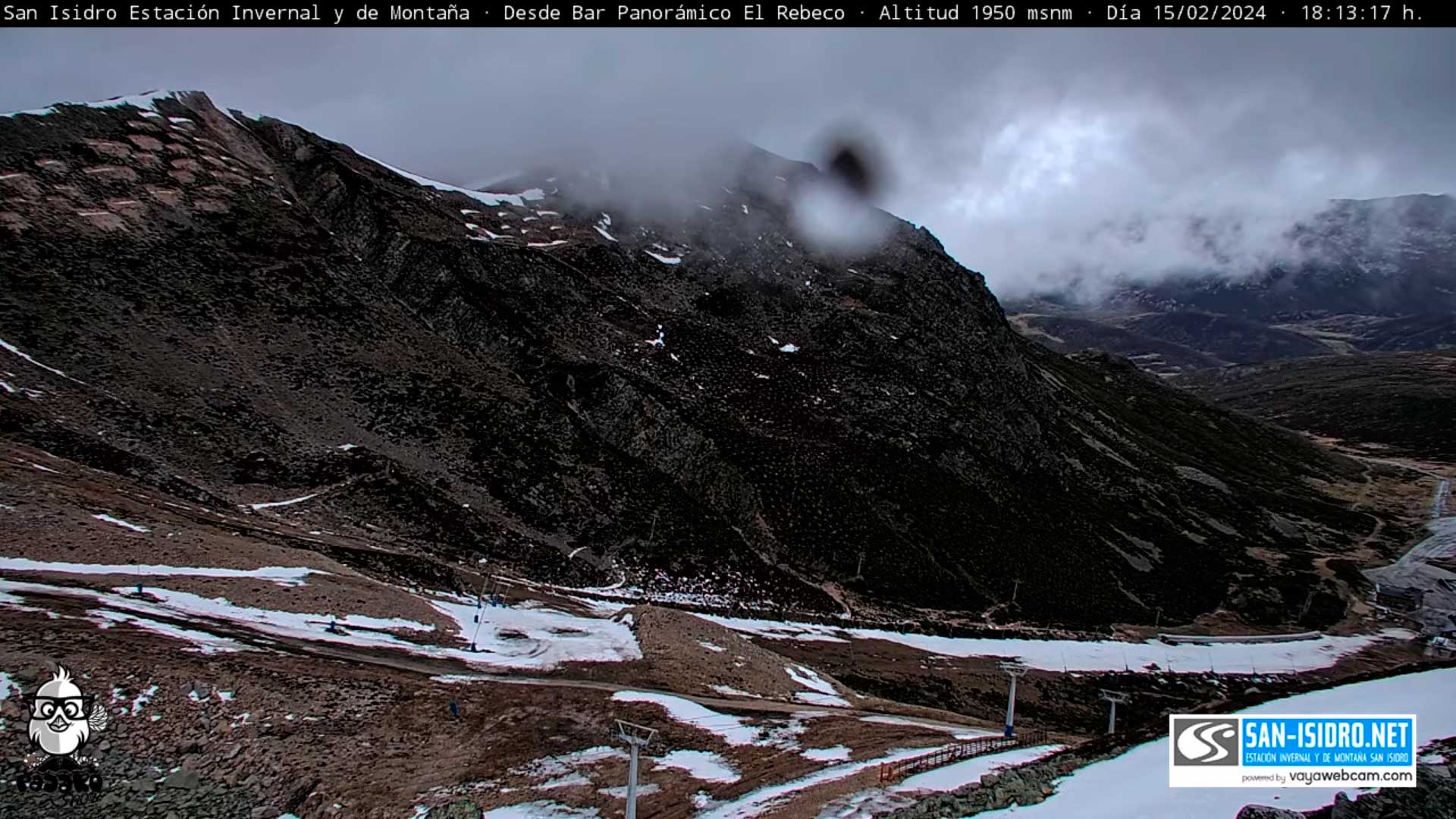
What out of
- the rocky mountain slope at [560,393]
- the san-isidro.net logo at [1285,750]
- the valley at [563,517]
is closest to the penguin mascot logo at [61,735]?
the valley at [563,517]

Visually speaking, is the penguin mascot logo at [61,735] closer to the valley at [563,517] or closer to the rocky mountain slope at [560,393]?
the valley at [563,517]

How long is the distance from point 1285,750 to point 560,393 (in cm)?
8616

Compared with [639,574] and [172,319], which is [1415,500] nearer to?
[639,574]

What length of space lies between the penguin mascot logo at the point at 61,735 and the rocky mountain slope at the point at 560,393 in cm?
3192

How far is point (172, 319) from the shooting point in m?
77.2

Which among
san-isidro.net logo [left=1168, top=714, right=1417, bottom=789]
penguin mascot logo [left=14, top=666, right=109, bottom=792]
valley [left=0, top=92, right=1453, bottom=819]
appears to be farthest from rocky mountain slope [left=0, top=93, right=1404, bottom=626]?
san-isidro.net logo [left=1168, top=714, right=1417, bottom=789]

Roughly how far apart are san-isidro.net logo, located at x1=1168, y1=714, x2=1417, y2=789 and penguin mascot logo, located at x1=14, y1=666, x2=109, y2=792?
31353mm

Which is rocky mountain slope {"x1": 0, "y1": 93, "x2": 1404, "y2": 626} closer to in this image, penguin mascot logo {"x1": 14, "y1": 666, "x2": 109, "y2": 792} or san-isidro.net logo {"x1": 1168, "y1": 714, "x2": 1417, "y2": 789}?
penguin mascot logo {"x1": 14, "y1": 666, "x2": 109, "y2": 792}

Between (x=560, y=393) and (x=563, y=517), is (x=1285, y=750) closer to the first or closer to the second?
(x=563, y=517)

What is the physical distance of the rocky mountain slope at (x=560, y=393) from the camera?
68688mm

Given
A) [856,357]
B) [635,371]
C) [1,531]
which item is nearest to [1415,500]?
→ [856,357]

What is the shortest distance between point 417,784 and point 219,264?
292 feet

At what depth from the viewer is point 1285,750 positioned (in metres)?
19.3

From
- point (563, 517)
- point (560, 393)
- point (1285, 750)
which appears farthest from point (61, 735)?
point (560, 393)
